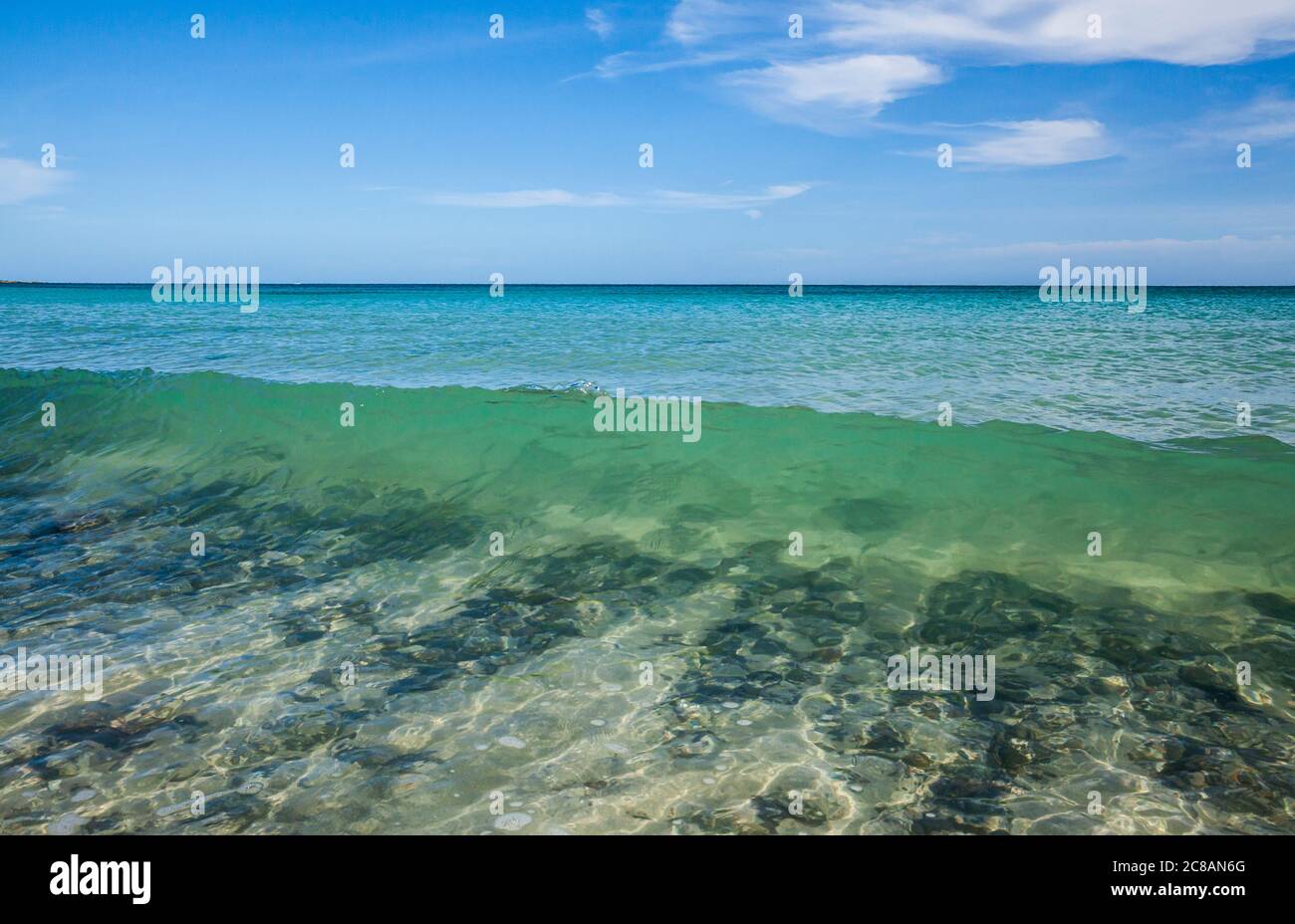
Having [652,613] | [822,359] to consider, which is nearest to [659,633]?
[652,613]

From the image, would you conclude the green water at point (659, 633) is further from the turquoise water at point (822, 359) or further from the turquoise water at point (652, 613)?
the turquoise water at point (822, 359)

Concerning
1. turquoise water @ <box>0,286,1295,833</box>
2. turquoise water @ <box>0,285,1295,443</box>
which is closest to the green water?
turquoise water @ <box>0,286,1295,833</box>

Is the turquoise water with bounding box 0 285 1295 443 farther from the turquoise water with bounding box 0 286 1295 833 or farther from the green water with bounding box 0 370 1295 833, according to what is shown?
the green water with bounding box 0 370 1295 833

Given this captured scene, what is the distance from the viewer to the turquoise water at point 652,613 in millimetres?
4660

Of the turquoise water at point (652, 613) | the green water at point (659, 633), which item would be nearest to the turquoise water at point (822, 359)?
the turquoise water at point (652, 613)

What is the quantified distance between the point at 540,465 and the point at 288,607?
5380 millimetres

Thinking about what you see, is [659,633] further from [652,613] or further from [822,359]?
[822,359]

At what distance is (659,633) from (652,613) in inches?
17.0

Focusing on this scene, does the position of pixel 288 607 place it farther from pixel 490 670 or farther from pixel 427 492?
pixel 427 492

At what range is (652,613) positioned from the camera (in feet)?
23.7

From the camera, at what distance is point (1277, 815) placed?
14.5 ft
